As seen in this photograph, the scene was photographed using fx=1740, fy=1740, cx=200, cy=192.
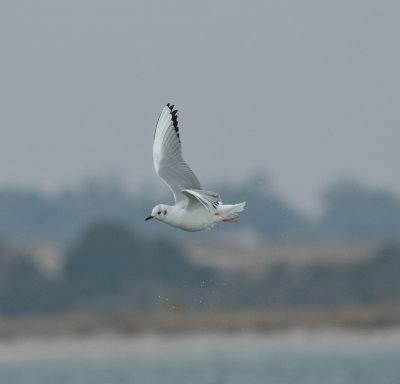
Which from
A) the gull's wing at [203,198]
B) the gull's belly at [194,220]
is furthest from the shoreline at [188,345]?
the gull's wing at [203,198]

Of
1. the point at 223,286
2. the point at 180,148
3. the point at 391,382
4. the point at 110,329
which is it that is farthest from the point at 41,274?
the point at 180,148

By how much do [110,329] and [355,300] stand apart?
7.05m

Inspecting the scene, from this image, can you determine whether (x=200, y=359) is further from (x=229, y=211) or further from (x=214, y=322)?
(x=229, y=211)

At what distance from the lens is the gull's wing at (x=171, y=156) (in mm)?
19922

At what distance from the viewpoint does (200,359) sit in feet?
129

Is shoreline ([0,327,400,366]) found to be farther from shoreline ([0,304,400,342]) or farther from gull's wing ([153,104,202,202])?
gull's wing ([153,104,202,202])

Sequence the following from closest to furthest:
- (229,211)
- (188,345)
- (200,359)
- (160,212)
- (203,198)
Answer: (203,198)
(160,212)
(229,211)
(200,359)
(188,345)

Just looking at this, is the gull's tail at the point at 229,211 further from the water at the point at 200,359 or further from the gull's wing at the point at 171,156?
the water at the point at 200,359

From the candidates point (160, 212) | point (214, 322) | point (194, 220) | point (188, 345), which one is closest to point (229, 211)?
point (194, 220)

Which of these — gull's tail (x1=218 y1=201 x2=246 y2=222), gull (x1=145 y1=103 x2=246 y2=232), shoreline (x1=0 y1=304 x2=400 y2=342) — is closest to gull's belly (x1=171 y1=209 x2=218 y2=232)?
gull (x1=145 y1=103 x2=246 y2=232)

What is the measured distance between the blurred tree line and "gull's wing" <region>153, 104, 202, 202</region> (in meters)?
19.7

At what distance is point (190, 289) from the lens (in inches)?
1660

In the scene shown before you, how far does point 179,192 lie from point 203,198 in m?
1.02

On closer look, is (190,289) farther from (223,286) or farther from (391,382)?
(391,382)
